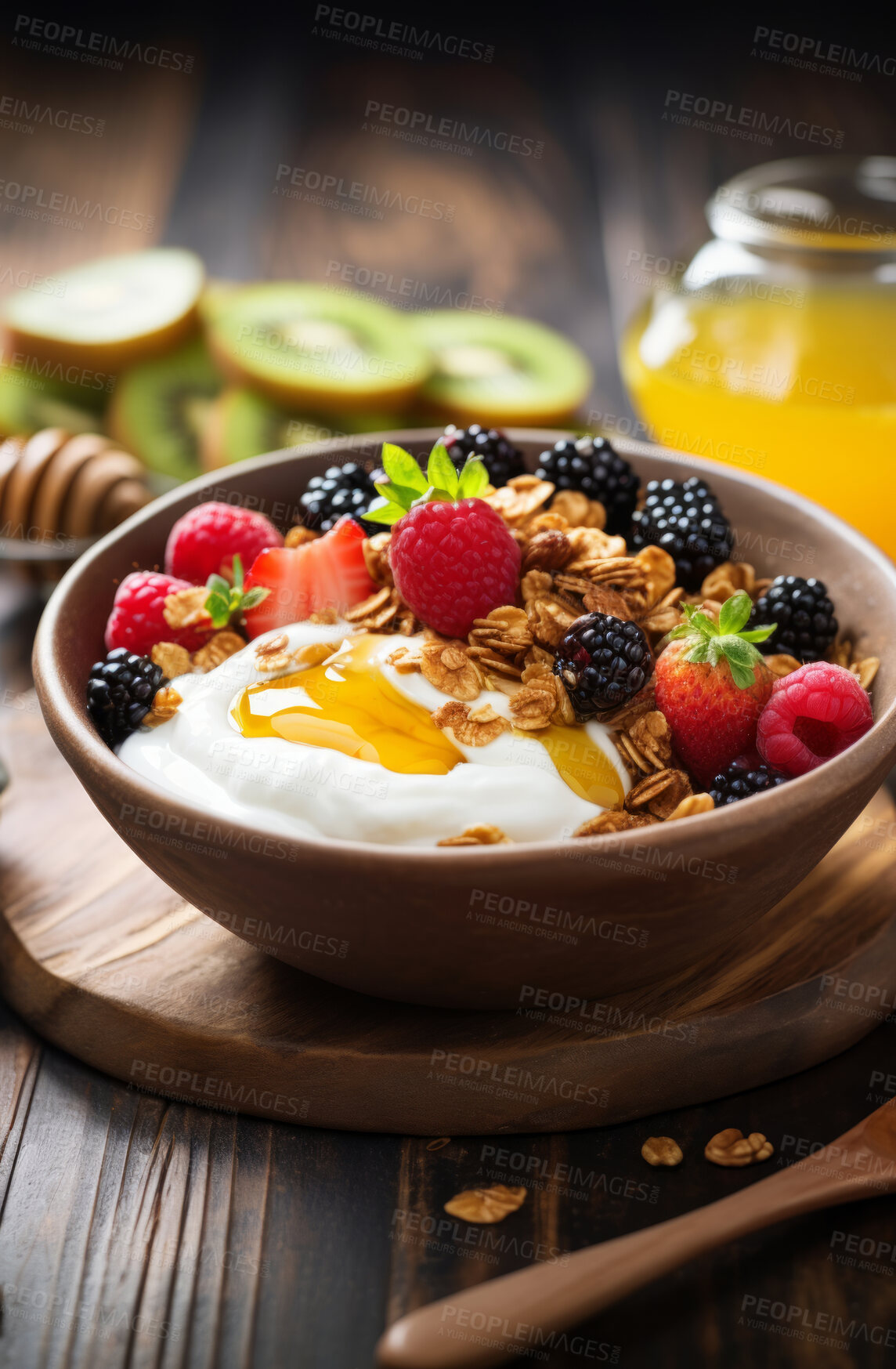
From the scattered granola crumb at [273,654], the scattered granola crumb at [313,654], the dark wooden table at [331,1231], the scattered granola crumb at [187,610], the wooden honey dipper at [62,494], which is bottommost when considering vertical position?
the dark wooden table at [331,1231]

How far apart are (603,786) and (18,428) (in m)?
1.88

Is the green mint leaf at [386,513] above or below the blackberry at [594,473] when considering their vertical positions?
below

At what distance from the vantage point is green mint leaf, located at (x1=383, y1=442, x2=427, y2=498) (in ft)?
5.18

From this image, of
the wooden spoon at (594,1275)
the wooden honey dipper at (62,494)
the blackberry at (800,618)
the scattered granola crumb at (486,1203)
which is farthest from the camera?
→ the wooden honey dipper at (62,494)

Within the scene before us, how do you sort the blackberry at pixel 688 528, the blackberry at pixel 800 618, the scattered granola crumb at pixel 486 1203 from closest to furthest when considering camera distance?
the scattered granola crumb at pixel 486 1203
the blackberry at pixel 800 618
the blackberry at pixel 688 528

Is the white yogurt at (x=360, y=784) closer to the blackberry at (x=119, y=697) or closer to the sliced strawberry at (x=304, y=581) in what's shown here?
the blackberry at (x=119, y=697)

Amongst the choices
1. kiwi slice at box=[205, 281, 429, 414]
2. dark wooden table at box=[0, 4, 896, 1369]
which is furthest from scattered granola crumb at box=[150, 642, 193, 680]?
kiwi slice at box=[205, 281, 429, 414]

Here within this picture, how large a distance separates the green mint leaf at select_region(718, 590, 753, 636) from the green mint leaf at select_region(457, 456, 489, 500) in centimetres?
33

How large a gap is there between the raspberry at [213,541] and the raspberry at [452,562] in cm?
28

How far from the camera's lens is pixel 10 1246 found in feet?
4.19

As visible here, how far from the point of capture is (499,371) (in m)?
2.96

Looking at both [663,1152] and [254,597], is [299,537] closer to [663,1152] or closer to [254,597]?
[254,597]

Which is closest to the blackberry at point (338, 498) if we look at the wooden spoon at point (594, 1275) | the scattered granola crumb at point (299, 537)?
the scattered granola crumb at point (299, 537)

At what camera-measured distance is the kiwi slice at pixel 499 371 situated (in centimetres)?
273
